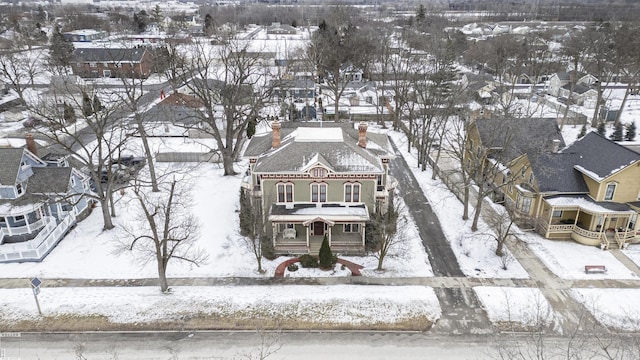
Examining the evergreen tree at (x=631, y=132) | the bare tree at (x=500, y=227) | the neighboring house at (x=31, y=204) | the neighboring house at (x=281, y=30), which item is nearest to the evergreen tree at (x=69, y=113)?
the neighboring house at (x=31, y=204)

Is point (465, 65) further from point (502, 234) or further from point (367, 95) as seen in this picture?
point (502, 234)

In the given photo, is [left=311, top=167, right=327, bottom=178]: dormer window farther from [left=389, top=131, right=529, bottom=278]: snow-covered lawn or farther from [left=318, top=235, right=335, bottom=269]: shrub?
[left=389, top=131, right=529, bottom=278]: snow-covered lawn

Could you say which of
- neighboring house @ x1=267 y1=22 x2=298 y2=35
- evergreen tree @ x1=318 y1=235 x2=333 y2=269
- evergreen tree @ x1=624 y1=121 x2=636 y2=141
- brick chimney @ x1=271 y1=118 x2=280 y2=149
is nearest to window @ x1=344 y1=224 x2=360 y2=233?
evergreen tree @ x1=318 y1=235 x2=333 y2=269

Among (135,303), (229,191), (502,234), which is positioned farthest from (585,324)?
(229,191)

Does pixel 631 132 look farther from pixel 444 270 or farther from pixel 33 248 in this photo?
pixel 33 248

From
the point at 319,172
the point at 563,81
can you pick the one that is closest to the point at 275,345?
the point at 319,172

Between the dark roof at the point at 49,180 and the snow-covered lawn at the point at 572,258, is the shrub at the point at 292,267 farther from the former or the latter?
the dark roof at the point at 49,180
